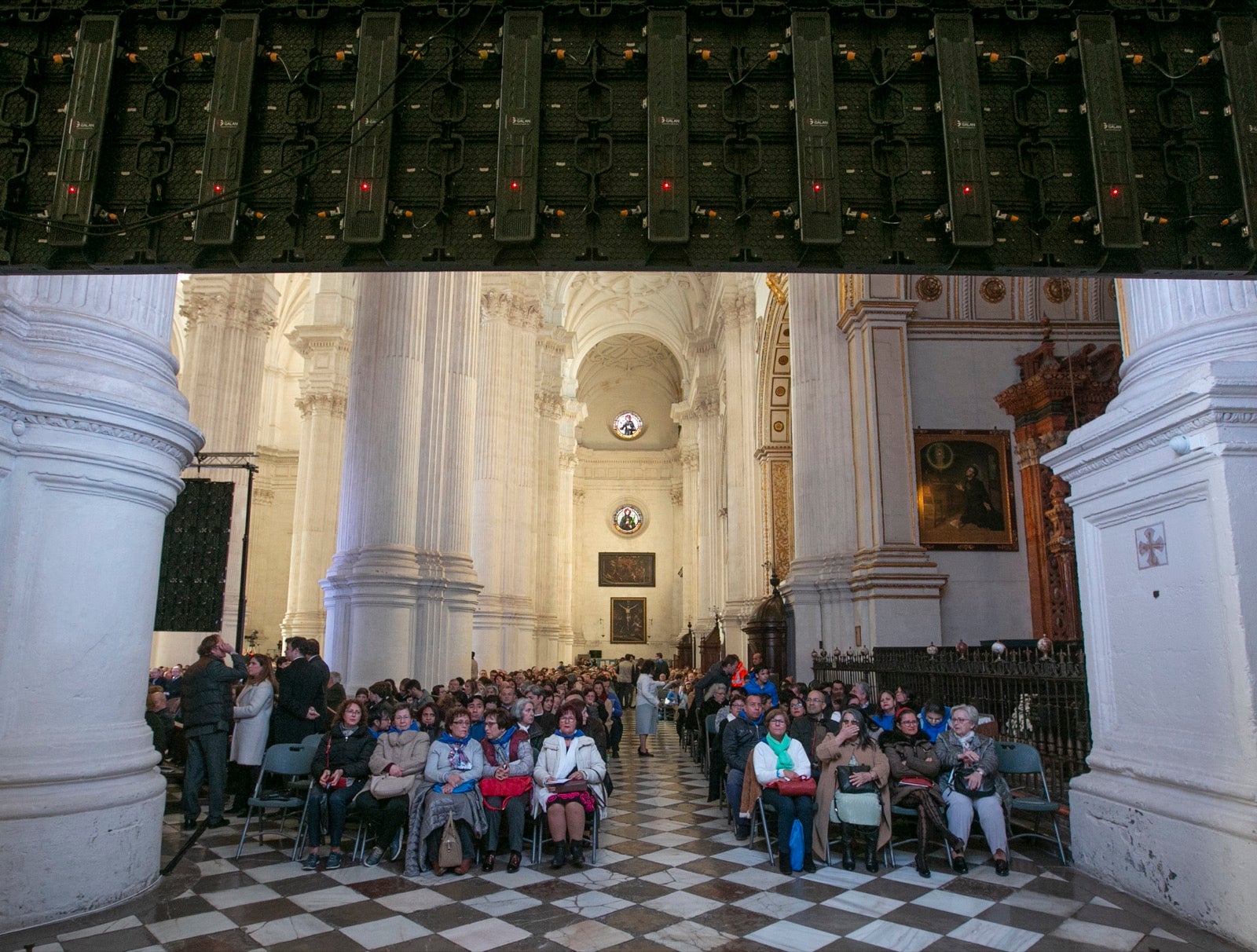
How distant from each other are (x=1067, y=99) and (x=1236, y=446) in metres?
1.90

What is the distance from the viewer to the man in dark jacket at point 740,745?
21.0 ft

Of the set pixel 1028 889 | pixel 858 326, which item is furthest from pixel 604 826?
pixel 858 326

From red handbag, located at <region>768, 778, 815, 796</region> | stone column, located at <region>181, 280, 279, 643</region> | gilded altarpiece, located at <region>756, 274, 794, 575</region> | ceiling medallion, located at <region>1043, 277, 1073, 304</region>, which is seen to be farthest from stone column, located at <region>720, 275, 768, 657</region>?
red handbag, located at <region>768, 778, 815, 796</region>

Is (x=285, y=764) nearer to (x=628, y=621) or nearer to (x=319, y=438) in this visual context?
(x=319, y=438)

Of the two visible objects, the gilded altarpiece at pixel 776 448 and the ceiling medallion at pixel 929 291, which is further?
the gilded altarpiece at pixel 776 448

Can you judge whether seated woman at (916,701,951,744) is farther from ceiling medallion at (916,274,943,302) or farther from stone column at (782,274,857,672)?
ceiling medallion at (916,274,943,302)

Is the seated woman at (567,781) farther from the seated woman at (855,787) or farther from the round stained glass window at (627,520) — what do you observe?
the round stained glass window at (627,520)

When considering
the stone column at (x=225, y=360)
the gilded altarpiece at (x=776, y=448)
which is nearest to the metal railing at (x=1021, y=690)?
the gilded altarpiece at (x=776, y=448)

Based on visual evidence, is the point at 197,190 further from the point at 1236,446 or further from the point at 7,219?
the point at 1236,446

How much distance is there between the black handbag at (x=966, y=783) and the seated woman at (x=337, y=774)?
385 cm

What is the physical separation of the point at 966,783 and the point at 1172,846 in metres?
1.34

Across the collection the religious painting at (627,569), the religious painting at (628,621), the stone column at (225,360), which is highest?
the stone column at (225,360)

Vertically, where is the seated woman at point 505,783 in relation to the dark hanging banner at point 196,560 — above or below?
below

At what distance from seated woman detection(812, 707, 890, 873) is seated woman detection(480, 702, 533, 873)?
1909mm
